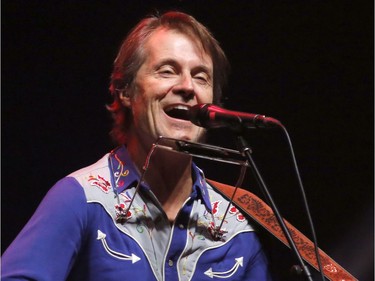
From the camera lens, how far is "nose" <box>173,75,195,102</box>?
2039 mm

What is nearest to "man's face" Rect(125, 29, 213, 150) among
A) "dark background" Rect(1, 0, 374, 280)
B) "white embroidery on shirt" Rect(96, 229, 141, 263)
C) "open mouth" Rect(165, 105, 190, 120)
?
"open mouth" Rect(165, 105, 190, 120)

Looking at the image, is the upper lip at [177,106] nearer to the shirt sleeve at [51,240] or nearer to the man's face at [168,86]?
the man's face at [168,86]

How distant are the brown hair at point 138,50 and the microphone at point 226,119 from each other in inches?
20.2

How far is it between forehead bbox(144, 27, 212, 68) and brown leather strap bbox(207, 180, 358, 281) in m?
0.51

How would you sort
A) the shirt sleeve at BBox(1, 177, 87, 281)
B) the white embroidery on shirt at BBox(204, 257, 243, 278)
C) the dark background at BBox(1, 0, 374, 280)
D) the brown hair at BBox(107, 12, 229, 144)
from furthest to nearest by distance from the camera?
the dark background at BBox(1, 0, 374, 280) → the brown hair at BBox(107, 12, 229, 144) → the white embroidery on shirt at BBox(204, 257, 243, 278) → the shirt sleeve at BBox(1, 177, 87, 281)

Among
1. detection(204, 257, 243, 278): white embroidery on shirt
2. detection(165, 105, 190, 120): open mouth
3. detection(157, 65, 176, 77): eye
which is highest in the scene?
detection(157, 65, 176, 77): eye

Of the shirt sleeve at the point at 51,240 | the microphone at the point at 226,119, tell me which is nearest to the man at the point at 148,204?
the shirt sleeve at the point at 51,240

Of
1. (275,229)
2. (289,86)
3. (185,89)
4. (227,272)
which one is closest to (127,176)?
(185,89)

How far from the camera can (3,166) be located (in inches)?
97.5

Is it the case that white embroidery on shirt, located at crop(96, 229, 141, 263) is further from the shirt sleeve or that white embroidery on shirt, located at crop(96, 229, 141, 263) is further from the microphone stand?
the microphone stand

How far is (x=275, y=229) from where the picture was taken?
2.23m

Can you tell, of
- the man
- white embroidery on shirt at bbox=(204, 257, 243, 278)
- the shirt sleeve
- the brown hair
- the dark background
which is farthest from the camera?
the dark background

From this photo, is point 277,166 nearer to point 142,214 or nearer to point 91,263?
point 142,214

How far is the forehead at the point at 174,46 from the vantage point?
6.96 feet
